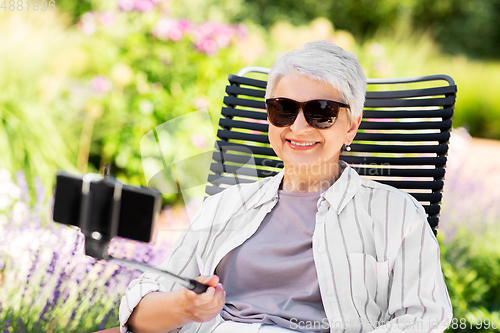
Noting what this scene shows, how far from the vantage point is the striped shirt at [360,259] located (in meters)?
1.39

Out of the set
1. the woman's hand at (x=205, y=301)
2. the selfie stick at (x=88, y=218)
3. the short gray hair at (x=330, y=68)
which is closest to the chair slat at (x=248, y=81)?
the short gray hair at (x=330, y=68)

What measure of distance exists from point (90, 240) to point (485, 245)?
3.22m

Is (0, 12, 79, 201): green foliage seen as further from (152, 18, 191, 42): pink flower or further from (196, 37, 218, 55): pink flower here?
(196, 37, 218, 55): pink flower

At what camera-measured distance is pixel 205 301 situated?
1.32 meters

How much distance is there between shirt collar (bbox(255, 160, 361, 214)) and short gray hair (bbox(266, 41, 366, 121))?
231 mm

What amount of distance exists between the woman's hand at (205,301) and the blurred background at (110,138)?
0.72 meters

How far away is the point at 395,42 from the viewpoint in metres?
9.70

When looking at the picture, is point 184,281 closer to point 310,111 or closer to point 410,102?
point 310,111

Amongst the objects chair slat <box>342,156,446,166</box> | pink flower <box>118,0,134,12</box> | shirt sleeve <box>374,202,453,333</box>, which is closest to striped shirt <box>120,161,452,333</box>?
shirt sleeve <box>374,202,453,333</box>

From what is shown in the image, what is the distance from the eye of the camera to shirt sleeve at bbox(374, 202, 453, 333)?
1.34 m

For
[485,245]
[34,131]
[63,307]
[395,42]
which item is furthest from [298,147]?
[395,42]

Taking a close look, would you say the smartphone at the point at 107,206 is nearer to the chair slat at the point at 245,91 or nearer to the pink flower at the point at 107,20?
the chair slat at the point at 245,91

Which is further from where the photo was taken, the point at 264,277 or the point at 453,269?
the point at 453,269

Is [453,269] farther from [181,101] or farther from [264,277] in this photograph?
[181,101]
